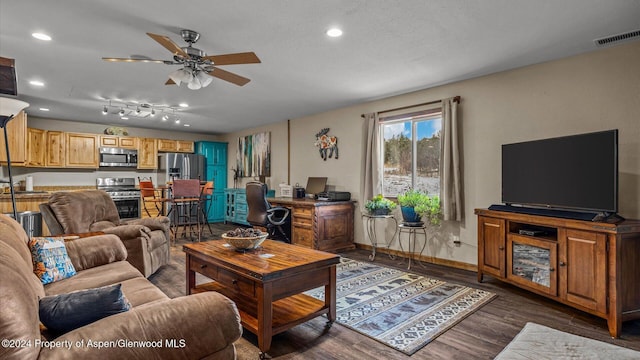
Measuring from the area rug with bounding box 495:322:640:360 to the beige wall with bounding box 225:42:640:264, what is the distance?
4.68ft

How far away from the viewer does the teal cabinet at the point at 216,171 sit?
841cm

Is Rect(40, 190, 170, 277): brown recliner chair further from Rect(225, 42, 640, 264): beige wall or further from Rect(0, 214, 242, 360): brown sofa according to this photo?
Rect(225, 42, 640, 264): beige wall

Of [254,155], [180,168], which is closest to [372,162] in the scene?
[254,155]

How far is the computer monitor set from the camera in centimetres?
574

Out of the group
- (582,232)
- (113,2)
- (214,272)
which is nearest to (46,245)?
(214,272)

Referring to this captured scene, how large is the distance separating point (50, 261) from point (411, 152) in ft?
14.0

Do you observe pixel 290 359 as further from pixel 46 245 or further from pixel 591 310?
pixel 591 310

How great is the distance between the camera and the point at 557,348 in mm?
2158

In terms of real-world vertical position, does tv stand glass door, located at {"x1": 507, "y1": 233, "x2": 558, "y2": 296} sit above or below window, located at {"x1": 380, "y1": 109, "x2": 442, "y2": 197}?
below

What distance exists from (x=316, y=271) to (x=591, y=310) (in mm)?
2231

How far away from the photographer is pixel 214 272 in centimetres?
253

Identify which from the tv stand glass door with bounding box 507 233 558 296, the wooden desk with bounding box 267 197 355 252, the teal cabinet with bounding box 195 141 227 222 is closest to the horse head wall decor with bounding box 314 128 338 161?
the wooden desk with bounding box 267 197 355 252

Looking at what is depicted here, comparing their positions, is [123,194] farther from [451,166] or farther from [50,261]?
[451,166]

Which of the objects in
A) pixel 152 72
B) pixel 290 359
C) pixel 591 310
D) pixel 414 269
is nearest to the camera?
pixel 290 359
